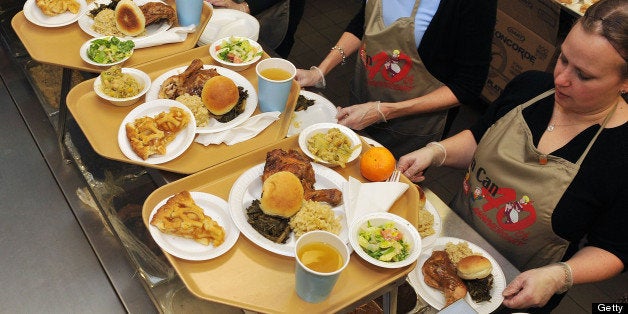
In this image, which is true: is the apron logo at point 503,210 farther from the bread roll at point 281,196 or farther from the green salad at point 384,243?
the bread roll at point 281,196

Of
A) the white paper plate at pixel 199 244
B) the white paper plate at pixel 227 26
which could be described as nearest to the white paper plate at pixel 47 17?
the white paper plate at pixel 227 26

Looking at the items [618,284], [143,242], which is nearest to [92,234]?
[143,242]

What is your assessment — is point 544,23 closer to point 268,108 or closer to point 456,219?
point 456,219

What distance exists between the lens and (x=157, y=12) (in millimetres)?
2570

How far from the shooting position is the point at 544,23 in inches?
175

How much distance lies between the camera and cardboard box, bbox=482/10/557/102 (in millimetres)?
4559

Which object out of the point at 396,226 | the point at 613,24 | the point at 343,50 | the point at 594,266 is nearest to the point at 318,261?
the point at 396,226

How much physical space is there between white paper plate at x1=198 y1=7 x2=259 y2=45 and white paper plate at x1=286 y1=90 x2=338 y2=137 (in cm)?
50

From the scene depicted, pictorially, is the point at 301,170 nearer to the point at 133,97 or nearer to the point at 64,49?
the point at 133,97

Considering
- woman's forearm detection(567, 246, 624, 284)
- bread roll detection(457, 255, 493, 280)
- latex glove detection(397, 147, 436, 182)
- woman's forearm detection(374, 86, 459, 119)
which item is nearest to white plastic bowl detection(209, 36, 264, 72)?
woman's forearm detection(374, 86, 459, 119)

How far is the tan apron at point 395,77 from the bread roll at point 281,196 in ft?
4.08

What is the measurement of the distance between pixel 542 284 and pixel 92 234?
174 centimetres

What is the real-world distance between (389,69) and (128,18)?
1358 millimetres

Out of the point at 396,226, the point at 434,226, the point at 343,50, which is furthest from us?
the point at 343,50
